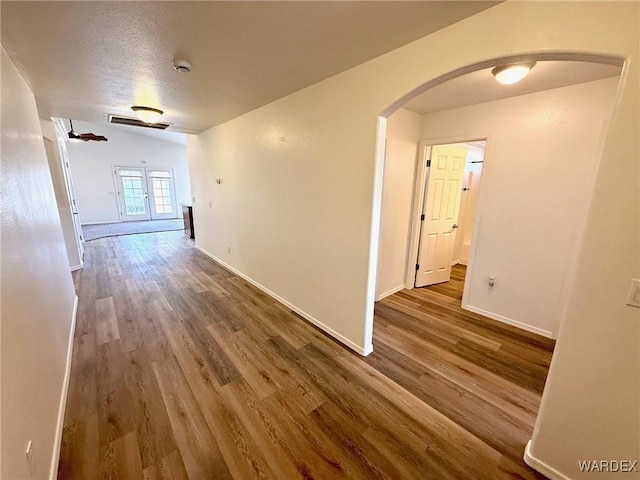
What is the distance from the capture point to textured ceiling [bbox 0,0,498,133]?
1378 millimetres

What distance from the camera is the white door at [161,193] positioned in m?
9.84

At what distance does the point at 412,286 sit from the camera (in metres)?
3.87

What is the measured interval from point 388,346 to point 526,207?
209cm

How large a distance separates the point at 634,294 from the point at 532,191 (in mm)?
1965

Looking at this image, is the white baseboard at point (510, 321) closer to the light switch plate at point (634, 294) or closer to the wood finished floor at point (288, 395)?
the wood finished floor at point (288, 395)

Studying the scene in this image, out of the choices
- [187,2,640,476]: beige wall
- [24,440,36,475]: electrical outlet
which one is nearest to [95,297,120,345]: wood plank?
[24,440,36,475]: electrical outlet

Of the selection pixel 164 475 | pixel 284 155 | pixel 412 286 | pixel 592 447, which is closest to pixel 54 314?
pixel 164 475

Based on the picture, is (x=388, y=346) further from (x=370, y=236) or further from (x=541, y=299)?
(x=541, y=299)

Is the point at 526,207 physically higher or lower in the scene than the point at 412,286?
higher

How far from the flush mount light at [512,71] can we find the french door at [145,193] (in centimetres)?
1119

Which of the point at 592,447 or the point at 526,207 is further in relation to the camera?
the point at 526,207

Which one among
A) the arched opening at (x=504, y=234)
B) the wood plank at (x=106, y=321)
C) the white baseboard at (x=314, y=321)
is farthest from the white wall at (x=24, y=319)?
the arched opening at (x=504, y=234)

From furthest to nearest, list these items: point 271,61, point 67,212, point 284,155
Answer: point 67,212 < point 284,155 < point 271,61

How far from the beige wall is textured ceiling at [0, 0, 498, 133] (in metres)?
0.19
